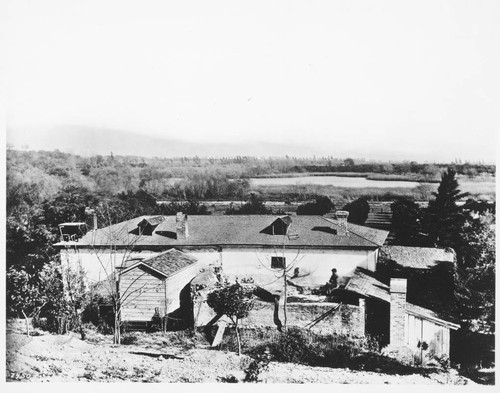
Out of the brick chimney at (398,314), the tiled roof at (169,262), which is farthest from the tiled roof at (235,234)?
the brick chimney at (398,314)

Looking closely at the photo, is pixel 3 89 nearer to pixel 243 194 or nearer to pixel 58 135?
pixel 58 135

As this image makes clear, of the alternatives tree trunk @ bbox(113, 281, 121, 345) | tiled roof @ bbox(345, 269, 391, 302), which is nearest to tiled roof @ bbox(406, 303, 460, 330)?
tiled roof @ bbox(345, 269, 391, 302)

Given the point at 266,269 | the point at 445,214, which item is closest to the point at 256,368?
the point at 266,269

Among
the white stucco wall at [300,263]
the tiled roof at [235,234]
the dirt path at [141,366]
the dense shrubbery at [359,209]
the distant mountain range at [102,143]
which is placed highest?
the distant mountain range at [102,143]

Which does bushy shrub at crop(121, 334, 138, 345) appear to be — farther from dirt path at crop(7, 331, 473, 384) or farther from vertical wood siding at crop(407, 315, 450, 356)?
vertical wood siding at crop(407, 315, 450, 356)

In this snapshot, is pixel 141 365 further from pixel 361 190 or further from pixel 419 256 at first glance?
pixel 419 256

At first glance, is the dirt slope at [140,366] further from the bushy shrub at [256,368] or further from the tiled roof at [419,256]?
the tiled roof at [419,256]
